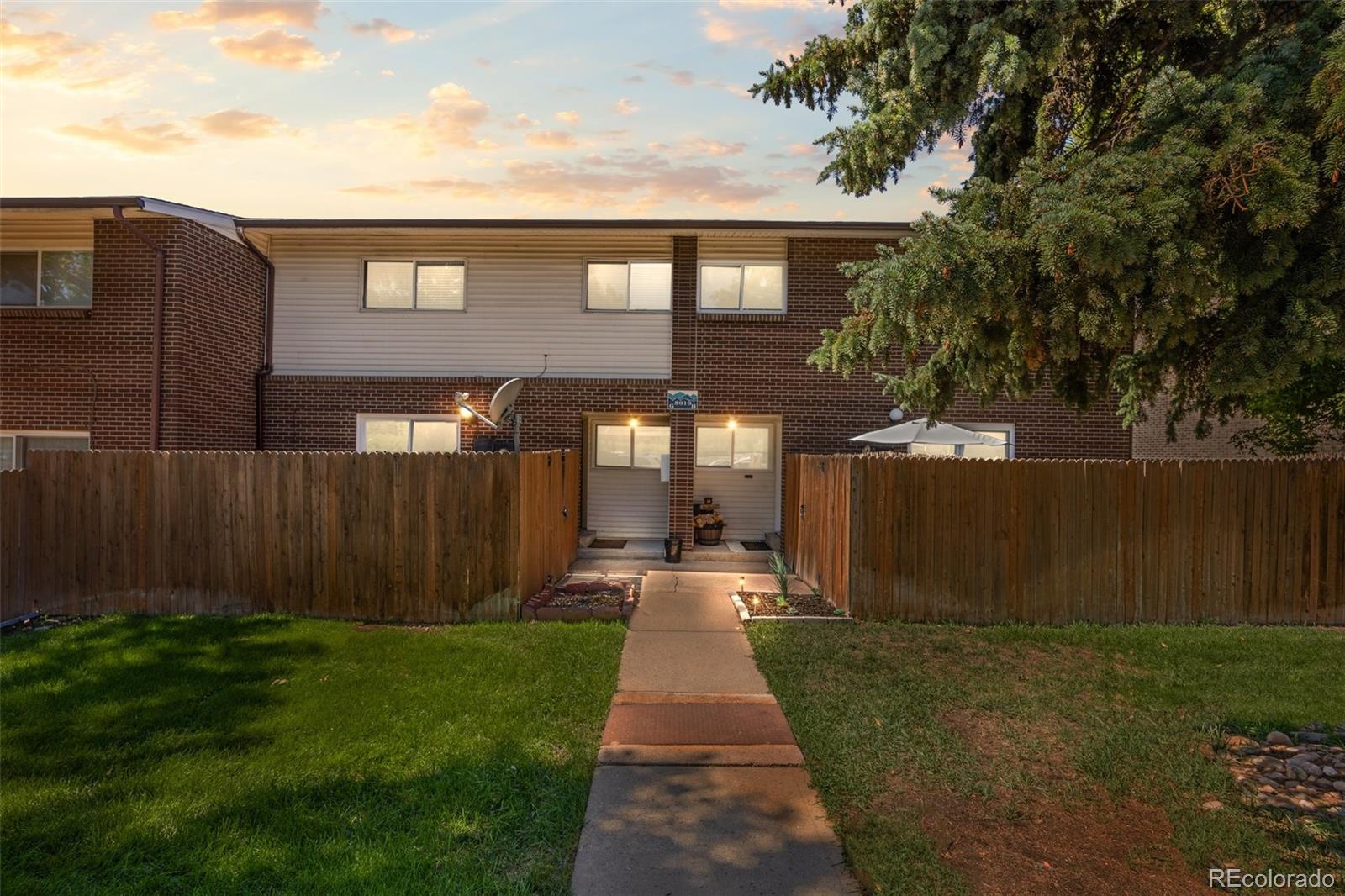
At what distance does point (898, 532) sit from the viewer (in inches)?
320

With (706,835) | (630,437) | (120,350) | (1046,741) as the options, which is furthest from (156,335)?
(1046,741)

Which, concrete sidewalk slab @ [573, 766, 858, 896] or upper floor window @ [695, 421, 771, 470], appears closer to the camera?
concrete sidewalk slab @ [573, 766, 858, 896]

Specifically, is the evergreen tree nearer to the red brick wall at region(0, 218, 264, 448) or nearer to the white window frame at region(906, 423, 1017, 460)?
the white window frame at region(906, 423, 1017, 460)

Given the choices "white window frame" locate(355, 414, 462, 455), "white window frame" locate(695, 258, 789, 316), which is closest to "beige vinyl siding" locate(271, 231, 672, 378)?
"white window frame" locate(695, 258, 789, 316)

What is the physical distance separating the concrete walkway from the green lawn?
0.66ft

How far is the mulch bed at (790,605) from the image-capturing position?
27.1 feet

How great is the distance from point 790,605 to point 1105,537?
372 centimetres

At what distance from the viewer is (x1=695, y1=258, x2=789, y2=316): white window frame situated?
41.4 feet

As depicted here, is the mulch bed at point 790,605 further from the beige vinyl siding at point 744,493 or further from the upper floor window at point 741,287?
the upper floor window at point 741,287

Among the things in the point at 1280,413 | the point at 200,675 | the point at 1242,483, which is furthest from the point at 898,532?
the point at 200,675

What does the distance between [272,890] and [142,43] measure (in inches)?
343

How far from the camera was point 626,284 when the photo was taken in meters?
12.9

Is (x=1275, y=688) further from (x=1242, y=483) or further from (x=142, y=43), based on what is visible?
(x=142, y=43)

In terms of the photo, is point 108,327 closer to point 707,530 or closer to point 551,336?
point 551,336
